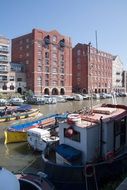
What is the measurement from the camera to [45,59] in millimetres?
78438

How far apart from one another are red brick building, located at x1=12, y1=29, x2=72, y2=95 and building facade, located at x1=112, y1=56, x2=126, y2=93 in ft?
120

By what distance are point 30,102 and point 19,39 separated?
96.8 ft

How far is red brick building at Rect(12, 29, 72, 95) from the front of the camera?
75.3m

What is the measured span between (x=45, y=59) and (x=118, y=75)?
177 feet

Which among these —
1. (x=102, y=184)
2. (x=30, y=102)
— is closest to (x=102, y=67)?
(x=30, y=102)

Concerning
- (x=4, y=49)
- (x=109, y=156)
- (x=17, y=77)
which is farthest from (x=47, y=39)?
(x=109, y=156)

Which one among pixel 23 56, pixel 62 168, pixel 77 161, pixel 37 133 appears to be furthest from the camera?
pixel 23 56

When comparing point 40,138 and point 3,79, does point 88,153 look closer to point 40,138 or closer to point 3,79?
point 40,138

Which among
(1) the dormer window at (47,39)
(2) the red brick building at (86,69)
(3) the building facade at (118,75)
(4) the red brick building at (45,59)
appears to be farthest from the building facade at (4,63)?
(3) the building facade at (118,75)

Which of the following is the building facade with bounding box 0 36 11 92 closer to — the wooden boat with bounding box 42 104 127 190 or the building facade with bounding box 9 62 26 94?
the building facade with bounding box 9 62 26 94

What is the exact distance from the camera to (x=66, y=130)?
40.3 ft

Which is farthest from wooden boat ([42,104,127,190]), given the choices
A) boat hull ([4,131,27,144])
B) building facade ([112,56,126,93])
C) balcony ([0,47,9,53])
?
building facade ([112,56,126,93])

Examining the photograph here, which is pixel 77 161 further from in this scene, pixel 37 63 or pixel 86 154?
pixel 37 63

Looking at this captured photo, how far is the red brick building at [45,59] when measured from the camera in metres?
75.3
